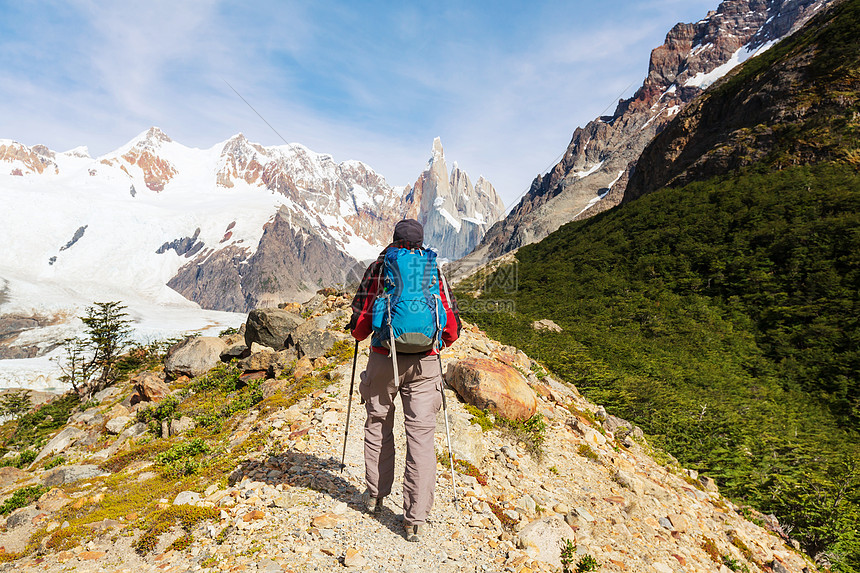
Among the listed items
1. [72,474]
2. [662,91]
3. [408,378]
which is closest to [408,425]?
[408,378]

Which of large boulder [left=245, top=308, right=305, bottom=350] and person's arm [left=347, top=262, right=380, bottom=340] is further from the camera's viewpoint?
large boulder [left=245, top=308, right=305, bottom=350]

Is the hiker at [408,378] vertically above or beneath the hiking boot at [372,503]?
above

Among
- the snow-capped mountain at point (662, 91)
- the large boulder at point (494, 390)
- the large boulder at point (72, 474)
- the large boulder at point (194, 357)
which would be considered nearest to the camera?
the large boulder at point (72, 474)

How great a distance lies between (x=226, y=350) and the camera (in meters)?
16.3

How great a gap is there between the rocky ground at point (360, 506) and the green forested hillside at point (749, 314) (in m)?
2.55

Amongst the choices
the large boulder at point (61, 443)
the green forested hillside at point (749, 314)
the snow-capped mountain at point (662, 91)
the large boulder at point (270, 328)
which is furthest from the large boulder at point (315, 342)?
the snow-capped mountain at point (662, 91)

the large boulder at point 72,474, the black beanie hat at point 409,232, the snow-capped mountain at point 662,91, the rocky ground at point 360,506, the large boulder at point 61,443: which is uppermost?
the snow-capped mountain at point 662,91

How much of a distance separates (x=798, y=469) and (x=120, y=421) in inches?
723

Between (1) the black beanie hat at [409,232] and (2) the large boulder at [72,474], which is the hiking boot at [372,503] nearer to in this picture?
(1) the black beanie hat at [409,232]

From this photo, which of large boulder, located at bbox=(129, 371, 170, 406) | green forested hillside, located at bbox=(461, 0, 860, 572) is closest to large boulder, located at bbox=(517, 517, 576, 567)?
green forested hillside, located at bbox=(461, 0, 860, 572)

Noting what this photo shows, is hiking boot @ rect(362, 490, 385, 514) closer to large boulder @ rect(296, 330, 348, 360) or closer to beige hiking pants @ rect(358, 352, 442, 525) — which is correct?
beige hiking pants @ rect(358, 352, 442, 525)

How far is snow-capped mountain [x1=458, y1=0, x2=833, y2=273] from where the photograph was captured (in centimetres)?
14800

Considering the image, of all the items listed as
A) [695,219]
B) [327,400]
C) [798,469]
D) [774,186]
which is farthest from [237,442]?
[774,186]

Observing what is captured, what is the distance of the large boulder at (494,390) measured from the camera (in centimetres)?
779
